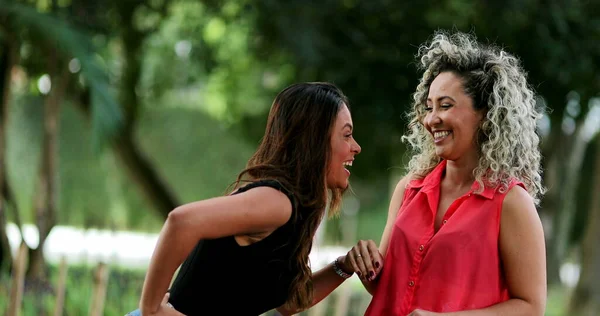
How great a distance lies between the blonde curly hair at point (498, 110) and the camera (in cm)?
293

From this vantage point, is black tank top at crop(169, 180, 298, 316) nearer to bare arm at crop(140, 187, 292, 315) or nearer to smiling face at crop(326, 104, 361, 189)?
bare arm at crop(140, 187, 292, 315)

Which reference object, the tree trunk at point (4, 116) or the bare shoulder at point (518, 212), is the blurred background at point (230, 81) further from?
the bare shoulder at point (518, 212)

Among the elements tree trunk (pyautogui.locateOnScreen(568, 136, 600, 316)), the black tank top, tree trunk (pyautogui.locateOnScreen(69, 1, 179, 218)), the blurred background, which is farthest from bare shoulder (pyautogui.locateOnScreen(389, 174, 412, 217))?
tree trunk (pyautogui.locateOnScreen(69, 1, 179, 218))

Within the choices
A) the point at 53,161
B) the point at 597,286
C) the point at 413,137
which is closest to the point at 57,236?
the point at 53,161

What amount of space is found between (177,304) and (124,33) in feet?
33.6

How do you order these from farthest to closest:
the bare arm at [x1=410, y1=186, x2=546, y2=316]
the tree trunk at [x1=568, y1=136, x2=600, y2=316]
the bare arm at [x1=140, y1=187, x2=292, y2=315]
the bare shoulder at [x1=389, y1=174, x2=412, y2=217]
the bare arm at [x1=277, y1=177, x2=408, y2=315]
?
the tree trunk at [x1=568, y1=136, x2=600, y2=316] < the bare shoulder at [x1=389, y1=174, x2=412, y2=217] < the bare arm at [x1=277, y1=177, x2=408, y2=315] < the bare arm at [x1=410, y1=186, x2=546, y2=316] < the bare arm at [x1=140, y1=187, x2=292, y2=315]

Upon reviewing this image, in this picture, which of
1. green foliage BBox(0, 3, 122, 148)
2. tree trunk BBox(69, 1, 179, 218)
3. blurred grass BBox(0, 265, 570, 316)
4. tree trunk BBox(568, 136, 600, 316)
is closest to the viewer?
blurred grass BBox(0, 265, 570, 316)

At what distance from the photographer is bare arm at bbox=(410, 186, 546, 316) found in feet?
9.23

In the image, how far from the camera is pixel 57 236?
2017 cm

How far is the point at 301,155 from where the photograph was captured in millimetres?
2863

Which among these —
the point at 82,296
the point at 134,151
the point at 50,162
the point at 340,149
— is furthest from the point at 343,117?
the point at 134,151

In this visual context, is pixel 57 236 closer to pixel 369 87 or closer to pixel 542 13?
pixel 369 87

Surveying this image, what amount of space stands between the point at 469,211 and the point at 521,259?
220 mm

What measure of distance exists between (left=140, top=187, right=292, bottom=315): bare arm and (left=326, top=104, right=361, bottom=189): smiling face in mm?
266
